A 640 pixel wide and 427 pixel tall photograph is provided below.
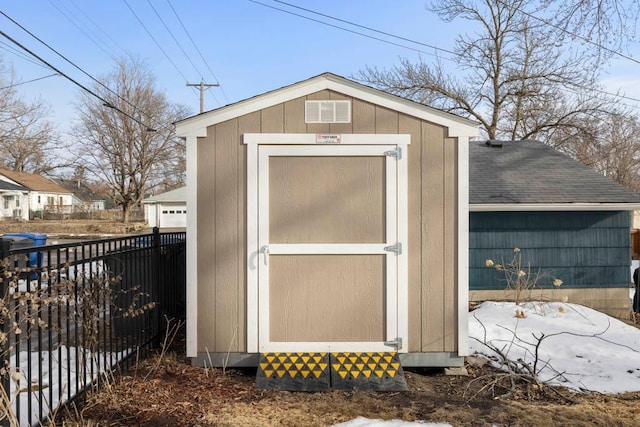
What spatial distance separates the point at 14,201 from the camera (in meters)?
36.9

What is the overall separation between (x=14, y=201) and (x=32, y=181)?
3.58 meters

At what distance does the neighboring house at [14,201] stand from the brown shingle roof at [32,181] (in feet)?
2.57

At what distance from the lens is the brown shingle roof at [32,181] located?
36.4 meters

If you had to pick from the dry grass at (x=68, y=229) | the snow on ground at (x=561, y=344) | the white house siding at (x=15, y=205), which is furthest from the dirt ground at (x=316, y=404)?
the white house siding at (x=15, y=205)

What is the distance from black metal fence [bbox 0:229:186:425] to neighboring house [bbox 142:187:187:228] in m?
27.8

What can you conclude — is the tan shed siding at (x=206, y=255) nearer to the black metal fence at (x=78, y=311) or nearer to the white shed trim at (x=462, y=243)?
the black metal fence at (x=78, y=311)

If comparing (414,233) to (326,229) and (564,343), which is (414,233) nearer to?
(326,229)

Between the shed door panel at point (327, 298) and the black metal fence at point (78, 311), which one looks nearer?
the black metal fence at point (78, 311)

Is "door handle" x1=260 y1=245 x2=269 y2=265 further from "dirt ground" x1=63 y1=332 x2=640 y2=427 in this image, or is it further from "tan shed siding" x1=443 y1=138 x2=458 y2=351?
"tan shed siding" x1=443 y1=138 x2=458 y2=351

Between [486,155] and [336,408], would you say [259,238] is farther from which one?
[486,155]

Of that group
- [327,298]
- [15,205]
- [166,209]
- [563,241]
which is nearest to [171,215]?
[166,209]

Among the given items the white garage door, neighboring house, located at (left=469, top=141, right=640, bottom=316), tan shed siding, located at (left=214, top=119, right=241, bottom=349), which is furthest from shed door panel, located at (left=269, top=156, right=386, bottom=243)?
the white garage door

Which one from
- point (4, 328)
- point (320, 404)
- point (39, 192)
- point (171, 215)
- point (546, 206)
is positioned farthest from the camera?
point (39, 192)

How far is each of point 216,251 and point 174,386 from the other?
118cm
